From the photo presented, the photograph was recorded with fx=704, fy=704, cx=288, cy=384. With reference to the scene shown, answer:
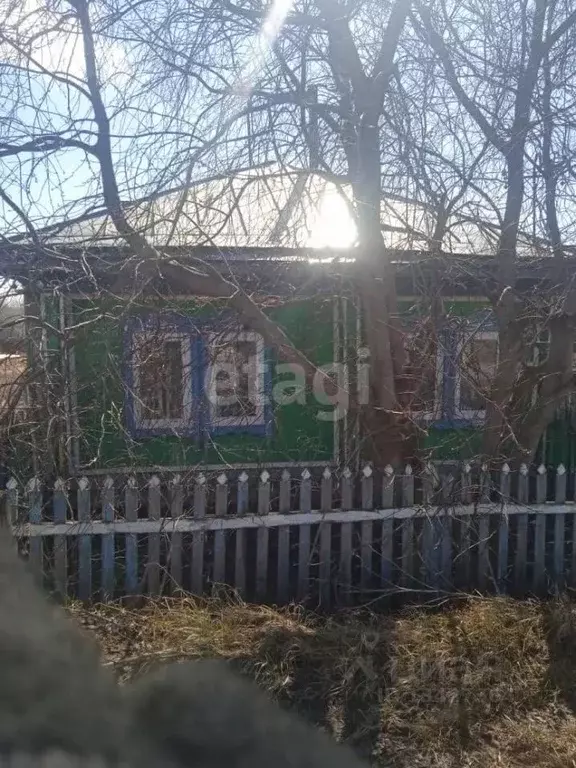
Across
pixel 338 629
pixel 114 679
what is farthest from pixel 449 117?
pixel 114 679

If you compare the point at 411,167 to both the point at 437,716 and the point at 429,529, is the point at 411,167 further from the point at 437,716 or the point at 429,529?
the point at 437,716

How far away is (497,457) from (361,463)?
1028 mm

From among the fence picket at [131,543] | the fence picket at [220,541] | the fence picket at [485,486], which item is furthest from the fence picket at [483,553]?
the fence picket at [131,543]

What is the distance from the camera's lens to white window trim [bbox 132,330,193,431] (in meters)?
5.40

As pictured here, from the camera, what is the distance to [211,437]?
273 inches

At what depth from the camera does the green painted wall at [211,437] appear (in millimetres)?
5562

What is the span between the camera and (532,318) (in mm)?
5523

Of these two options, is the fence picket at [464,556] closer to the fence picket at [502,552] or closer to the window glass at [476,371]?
the fence picket at [502,552]

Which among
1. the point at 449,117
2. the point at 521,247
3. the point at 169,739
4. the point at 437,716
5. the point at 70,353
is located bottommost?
the point at 437,716

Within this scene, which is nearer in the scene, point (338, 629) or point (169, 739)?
point (169, 739)

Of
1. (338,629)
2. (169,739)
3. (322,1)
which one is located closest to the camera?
(169,739)

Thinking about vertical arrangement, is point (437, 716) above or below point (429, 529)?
below

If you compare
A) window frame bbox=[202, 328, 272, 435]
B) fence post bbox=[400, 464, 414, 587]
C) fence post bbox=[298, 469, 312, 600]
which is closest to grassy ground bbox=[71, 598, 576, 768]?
fence post bbox=[298, 469, 312, 600]

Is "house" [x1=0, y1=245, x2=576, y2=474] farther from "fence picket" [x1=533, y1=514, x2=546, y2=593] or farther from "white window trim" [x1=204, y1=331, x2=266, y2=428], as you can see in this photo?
"fence picket" [x1=533, y1=514, x2=546, y2=593]
